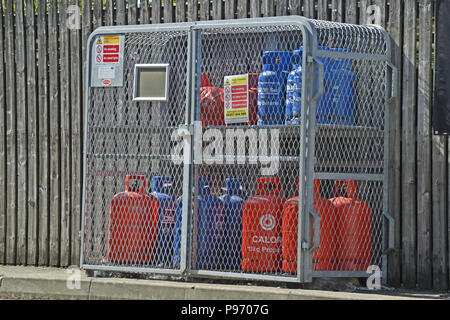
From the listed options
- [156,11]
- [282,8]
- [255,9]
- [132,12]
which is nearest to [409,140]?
[282,8]

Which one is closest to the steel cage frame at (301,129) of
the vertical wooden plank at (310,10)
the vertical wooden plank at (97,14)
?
the vertical wooden plank at (310,10)

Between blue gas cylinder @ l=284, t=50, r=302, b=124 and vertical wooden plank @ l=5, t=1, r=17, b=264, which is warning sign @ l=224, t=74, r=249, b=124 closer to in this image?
blue gas cylinder @ l=284, t=50, r=302, b=124

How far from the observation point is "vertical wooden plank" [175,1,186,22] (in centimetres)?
878

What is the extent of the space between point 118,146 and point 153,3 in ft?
5.02

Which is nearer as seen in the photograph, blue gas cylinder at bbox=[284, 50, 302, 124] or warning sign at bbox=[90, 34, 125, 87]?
blue gas cylinder at bbox=[284, 50, 302, 124]

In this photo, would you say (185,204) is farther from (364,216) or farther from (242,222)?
(364,216)

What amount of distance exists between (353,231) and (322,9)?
211 centimetres

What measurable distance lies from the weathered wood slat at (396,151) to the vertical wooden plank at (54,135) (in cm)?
347

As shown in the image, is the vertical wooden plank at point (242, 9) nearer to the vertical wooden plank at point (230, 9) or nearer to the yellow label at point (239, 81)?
the vertical wooden plank at point (230, 9)

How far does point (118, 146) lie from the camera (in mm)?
8492

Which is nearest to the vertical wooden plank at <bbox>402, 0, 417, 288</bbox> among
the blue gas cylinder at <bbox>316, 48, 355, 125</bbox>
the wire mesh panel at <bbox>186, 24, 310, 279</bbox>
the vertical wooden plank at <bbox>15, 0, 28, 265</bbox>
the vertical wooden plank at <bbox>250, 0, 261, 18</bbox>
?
the blue gas cylinder at <bbox>316, 48, 355, 125</bbox>

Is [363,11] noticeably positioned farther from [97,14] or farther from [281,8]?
[97,14]

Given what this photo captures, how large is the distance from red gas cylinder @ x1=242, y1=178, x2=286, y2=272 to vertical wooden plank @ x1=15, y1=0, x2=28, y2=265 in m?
2.82

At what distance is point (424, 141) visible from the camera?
7891 mm
